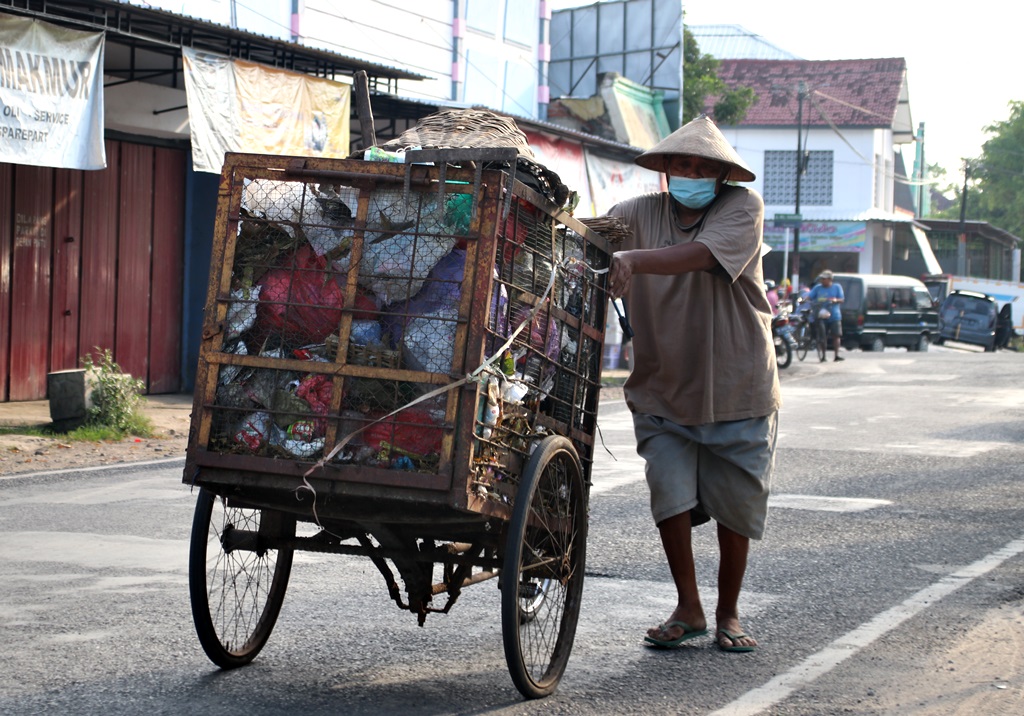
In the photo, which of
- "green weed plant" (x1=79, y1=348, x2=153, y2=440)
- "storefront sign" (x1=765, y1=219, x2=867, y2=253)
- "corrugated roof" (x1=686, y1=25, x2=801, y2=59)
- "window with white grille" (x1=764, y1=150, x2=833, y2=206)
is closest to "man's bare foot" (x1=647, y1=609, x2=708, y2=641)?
"green weed plant" (x1=79, y1=348, x2=153, y2=440)

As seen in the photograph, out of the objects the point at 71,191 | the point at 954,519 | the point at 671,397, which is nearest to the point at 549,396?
the point at 671,397

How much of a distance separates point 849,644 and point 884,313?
29.8 m

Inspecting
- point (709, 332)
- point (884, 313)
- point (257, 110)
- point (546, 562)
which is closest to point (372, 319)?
point (546, 562)

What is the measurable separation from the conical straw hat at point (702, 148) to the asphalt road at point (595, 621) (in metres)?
1.81

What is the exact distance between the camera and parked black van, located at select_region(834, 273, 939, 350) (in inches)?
1297

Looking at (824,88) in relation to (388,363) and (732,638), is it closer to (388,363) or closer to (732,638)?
(732,638)

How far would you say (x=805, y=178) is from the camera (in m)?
51.2

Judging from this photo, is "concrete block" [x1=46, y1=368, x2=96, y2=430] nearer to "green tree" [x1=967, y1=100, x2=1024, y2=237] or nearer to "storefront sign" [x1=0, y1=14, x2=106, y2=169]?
"storefront sign" [x1=0, y1=14, x2=106, y2=169]

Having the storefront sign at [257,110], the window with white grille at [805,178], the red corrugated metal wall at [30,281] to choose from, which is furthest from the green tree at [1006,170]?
the red corrugated metal wall at [30,281]

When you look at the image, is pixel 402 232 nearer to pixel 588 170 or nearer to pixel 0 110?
pixel 0 110

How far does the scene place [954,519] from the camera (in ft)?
26.8

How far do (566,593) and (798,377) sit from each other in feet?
57.7

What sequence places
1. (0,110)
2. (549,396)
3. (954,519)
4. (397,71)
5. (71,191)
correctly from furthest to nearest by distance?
(397,71) < (71,191) < (0,110) < (954,519) < (549,396)

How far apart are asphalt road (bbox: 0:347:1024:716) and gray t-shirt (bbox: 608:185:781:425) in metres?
0.93
